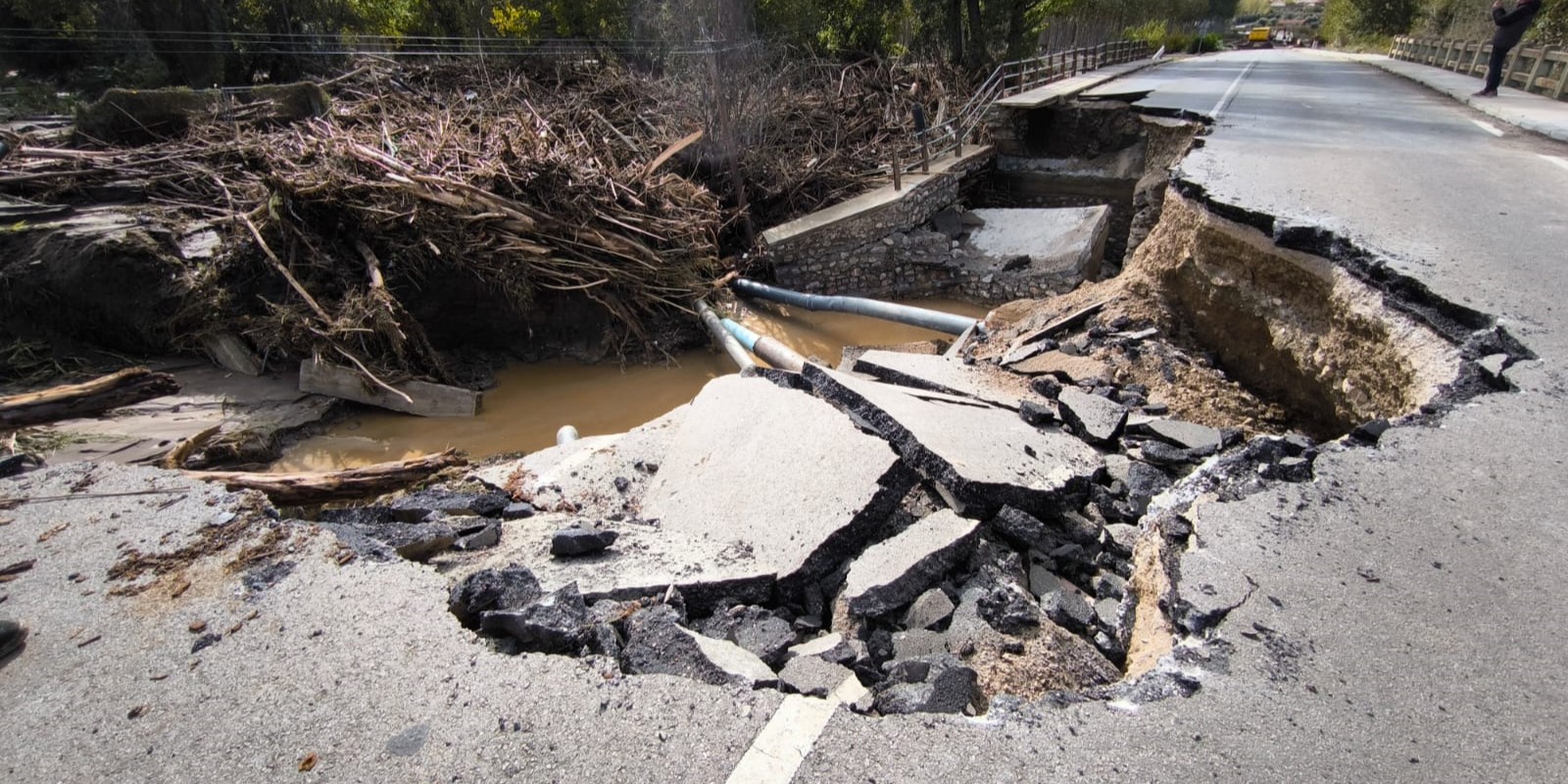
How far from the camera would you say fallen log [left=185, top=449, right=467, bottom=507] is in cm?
363

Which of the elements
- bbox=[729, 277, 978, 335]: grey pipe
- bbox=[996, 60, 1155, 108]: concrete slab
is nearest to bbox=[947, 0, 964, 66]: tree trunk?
bbox=[996, 60, 1155, 108]: concrete slab

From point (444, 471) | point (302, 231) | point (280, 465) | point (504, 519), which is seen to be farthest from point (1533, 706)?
point (302, 231)

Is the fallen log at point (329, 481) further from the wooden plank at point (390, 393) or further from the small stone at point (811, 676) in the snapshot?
the wooden plank at point (390, 393)

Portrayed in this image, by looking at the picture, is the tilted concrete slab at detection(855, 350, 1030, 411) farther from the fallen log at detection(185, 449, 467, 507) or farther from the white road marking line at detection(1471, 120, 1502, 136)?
the white road marking line at detection(1471, 120, 1502, 136)

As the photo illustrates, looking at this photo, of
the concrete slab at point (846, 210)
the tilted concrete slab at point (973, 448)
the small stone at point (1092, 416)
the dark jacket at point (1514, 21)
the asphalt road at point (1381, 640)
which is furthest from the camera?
the concrete slab at point (846, 210)

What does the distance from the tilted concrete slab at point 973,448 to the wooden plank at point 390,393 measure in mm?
5141

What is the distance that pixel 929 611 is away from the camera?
2.66 metres

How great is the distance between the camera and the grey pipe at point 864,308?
7.92m

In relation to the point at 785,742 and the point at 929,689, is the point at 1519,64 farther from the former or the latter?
the point at 785,742

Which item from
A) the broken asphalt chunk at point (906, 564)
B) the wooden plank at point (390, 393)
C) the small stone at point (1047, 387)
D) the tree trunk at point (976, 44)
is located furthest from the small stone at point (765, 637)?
the tree trunk at point (976, 44)

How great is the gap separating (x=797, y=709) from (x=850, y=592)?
0.90 metres

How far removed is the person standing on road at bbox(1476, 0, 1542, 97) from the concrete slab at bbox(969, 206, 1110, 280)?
623 centimetres

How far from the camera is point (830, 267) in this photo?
10.4m

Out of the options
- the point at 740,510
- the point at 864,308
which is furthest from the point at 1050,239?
the point at 740,510
